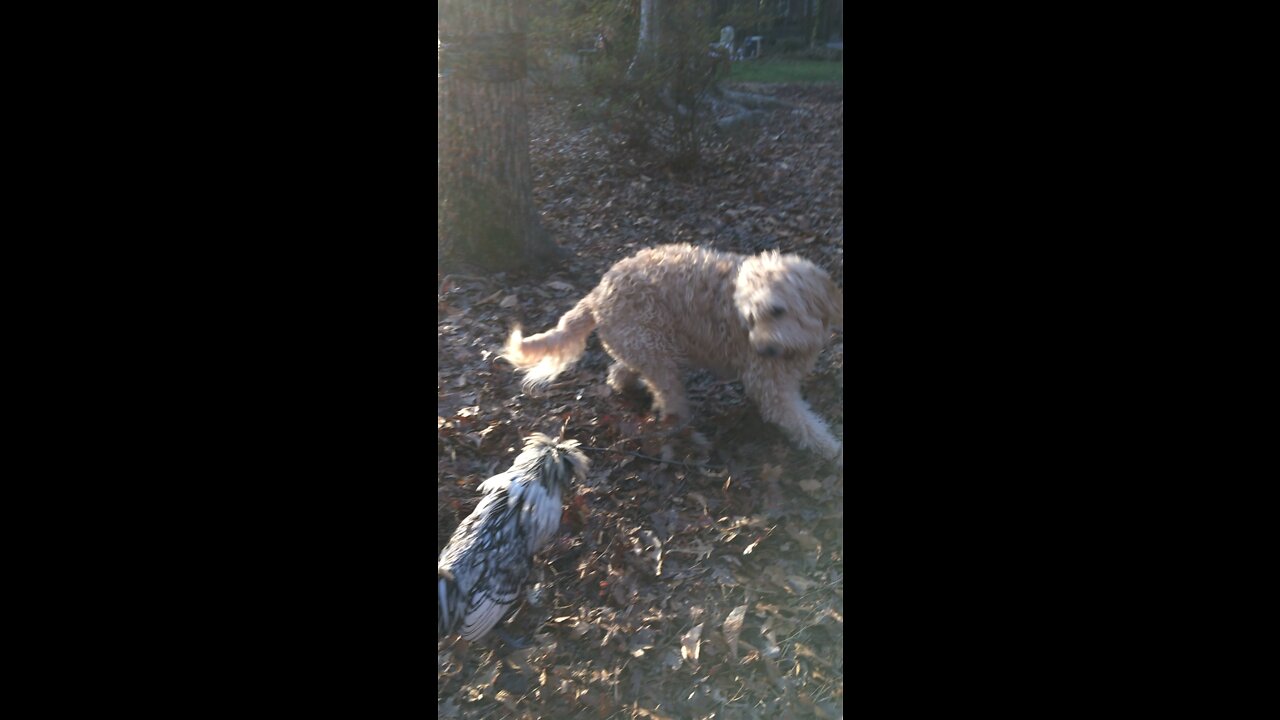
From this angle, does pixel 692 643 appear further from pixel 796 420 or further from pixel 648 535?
pixel 796 420

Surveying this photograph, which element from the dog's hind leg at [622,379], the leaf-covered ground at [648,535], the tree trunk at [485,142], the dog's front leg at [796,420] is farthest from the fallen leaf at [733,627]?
the tree trunk at [485,142]

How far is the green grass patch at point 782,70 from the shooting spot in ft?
45.2

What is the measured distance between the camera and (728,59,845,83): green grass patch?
13789 millimetres

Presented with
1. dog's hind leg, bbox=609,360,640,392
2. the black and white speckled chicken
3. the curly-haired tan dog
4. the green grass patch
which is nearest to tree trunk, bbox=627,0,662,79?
the green grass patch

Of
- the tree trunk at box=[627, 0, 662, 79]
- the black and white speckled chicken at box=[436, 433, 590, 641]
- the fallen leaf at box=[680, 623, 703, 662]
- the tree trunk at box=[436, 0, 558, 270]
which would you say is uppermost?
the tree trunk at box=[627, 0, 662, 79]

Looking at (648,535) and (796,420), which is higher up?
(796,420)

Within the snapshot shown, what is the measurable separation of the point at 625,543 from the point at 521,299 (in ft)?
Answer: 9.11

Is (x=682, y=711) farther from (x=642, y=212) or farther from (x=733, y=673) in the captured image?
(x=642, y=212)

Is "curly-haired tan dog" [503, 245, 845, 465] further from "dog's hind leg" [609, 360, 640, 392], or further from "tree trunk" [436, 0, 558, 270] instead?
Answer: "tree trunk" [436, 0, 558, 270]

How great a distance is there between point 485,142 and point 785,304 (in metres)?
3.17

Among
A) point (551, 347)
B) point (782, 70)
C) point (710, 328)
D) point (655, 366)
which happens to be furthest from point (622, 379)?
point (782, 70)

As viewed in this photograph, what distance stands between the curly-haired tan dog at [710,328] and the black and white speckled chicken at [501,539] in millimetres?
826

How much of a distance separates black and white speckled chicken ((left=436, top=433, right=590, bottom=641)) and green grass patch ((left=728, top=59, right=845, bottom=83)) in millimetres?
10691

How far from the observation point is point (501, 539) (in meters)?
3.75
